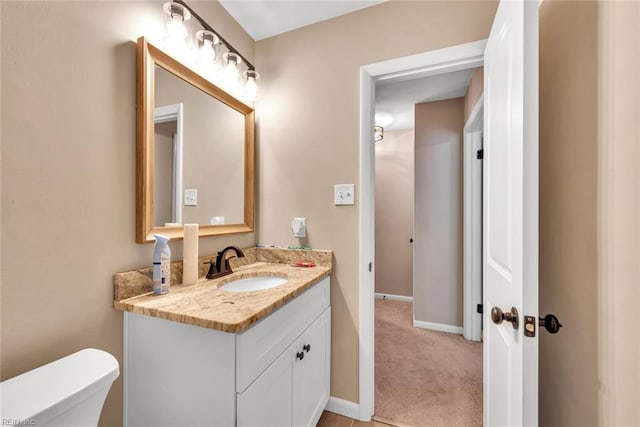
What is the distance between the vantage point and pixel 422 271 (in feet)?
8.93

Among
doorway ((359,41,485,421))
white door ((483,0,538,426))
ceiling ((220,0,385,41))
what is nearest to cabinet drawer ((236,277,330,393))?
doorway ((359,41,485,421))

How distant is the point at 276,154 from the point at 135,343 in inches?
47.7

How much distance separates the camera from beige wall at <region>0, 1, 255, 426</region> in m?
0.74

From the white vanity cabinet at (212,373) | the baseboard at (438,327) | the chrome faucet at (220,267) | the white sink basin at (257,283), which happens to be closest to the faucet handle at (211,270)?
the chrome faucet at (220,267)

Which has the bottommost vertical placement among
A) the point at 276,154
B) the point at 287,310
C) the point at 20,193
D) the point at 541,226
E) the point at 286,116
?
the point at 287,310

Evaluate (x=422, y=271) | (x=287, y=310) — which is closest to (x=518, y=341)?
(x=287, y=310)

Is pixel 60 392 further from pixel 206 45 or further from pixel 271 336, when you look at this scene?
pixel 206 45

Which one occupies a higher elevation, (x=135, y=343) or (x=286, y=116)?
(x=286, y=116)

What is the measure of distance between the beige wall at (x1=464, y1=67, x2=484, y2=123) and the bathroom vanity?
1.87m

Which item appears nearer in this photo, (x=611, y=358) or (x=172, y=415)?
(x=611, y=358)

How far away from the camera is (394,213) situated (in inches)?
142

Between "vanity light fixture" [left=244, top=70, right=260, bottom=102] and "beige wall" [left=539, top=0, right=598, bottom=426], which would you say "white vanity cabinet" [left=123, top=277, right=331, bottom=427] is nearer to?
"beige wall" [left=539, top=0, right=598, bottom=426]

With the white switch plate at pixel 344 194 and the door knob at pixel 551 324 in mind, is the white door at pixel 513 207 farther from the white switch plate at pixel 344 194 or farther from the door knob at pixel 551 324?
the white switch plate at pixel 344 194

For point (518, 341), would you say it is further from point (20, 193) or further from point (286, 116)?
point (286, 116)
